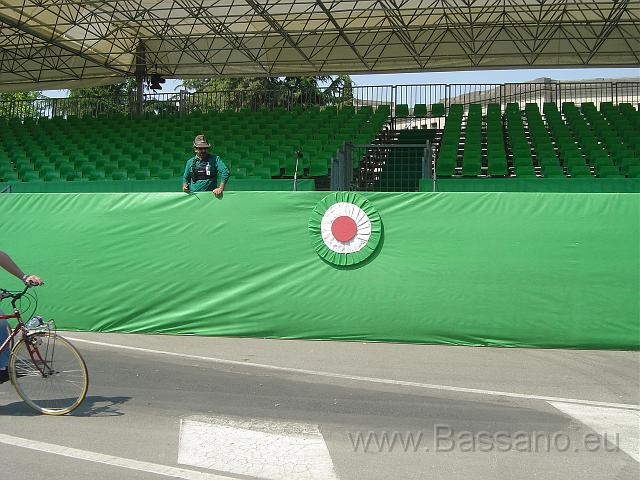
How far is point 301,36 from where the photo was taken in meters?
26.2

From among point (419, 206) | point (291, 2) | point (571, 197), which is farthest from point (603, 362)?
point (291, 2)

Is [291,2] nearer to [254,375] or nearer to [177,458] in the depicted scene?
[254,375]

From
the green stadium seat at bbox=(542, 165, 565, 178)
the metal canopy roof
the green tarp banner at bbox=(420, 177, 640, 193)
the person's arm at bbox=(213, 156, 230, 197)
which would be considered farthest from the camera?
the metal canopy roof

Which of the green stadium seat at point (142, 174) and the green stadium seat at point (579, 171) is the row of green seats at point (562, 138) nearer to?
the green stadium seat at point (579, 171)

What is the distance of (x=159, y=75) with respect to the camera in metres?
29.2

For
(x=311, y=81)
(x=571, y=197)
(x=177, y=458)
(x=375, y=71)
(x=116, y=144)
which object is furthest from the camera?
(x=311, y=81)

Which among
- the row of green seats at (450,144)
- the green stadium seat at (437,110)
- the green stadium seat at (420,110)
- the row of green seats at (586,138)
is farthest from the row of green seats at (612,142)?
the green stadium seat at (420,110)

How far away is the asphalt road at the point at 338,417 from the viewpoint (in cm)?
486

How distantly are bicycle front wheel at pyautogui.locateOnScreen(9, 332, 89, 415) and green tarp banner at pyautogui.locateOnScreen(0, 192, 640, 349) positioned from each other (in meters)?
3.26

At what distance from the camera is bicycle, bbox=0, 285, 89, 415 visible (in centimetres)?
609

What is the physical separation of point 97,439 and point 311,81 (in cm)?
5311

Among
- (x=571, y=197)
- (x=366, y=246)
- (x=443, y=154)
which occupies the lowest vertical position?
(x=366, y=246)

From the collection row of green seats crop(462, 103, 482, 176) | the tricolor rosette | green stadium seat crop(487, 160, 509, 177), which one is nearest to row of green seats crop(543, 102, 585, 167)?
green stadium seat crop(487, 160, 509, 177)

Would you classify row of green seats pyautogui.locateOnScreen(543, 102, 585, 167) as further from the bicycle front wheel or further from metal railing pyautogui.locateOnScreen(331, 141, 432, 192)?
the bicycle front wheel
